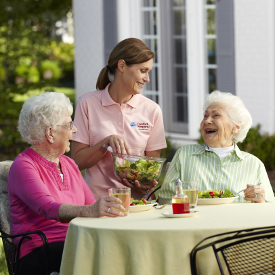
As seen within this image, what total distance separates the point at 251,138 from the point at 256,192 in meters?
4.35

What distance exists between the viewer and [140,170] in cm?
317

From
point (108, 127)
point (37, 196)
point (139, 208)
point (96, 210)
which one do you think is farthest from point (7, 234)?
point (108, 127)

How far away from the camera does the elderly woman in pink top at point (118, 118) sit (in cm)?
354

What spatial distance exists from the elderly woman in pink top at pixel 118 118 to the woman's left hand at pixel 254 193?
78 cm

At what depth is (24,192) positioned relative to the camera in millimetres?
2879

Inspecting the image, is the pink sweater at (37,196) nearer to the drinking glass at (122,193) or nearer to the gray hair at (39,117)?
the gray hair at (39,117)

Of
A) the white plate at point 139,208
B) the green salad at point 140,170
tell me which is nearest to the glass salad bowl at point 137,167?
the green salad at point 140,170

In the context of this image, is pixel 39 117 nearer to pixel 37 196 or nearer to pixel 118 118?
pixel 37 196

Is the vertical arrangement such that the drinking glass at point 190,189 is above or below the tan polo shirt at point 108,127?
below

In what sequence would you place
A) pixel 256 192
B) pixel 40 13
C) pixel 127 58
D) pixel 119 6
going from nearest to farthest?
1. pixel 256 192
2. pixel 127 58
3. pixel 119 6
4. pixel 40 13

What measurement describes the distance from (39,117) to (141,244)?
1065 mm

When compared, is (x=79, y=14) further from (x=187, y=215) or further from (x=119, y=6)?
(x=187, y=215)

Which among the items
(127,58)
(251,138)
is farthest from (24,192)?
(251,138)

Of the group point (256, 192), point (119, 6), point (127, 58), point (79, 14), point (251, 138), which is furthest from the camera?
point (79, 14)
